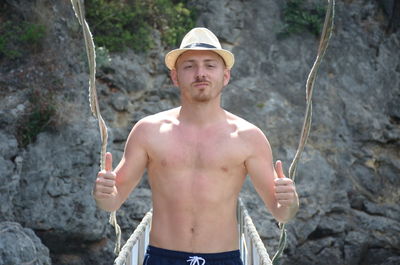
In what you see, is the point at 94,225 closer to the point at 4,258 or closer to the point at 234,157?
the point at 4,258

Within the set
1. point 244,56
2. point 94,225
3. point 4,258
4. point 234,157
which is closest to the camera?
point 234,157

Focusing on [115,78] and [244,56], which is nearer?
[115,78]

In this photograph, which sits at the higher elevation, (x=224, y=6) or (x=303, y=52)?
(x=224, y=6)

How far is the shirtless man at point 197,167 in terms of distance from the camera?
2.51 m

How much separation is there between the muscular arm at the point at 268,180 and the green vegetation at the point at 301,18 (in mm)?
4792

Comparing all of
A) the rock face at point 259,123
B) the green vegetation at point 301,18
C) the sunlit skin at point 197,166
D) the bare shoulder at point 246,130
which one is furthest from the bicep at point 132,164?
the green vegetation at point 301,18

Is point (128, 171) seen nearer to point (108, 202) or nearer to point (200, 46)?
point (108, 202)

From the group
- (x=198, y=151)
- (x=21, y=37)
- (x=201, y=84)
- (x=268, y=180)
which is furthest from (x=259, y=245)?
(x=21, y=37)

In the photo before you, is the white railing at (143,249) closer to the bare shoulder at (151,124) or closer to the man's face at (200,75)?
the bare shoulder at (151,124)

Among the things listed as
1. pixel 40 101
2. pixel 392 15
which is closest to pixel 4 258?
pixel 40 101

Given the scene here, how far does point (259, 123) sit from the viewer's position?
269 inches

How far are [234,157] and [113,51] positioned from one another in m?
4.28

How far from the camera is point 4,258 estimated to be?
4.92 m

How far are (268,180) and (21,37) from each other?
14.4 feet
